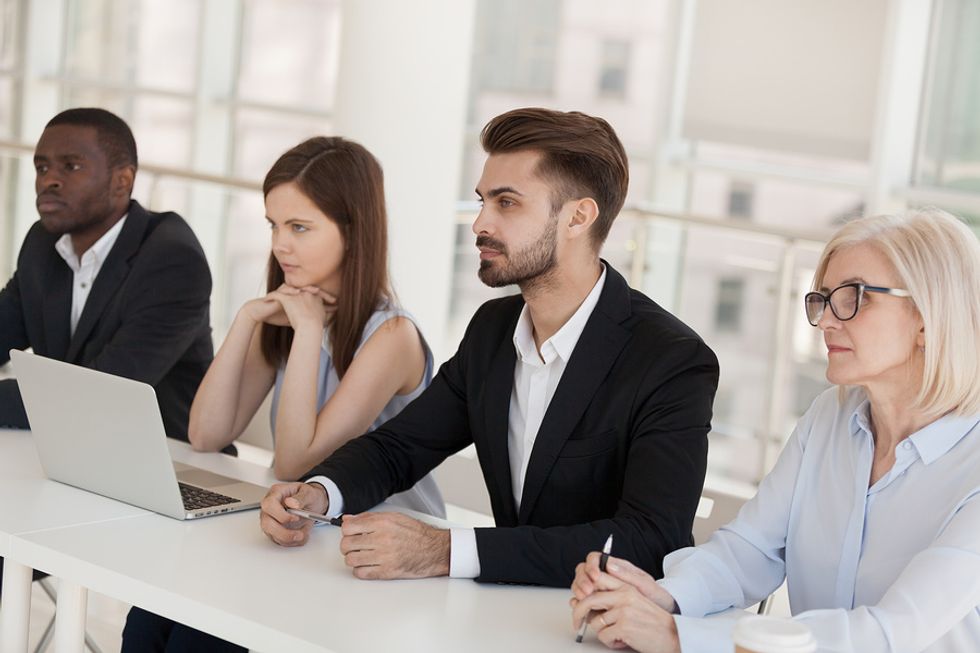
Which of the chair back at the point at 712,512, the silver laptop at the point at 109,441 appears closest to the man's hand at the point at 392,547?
the silver laptop at the point at 109,441

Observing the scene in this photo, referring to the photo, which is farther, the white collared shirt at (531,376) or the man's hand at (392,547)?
the white collared shirt at (531,376)

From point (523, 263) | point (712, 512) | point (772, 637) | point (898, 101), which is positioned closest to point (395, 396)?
point (523, 263)

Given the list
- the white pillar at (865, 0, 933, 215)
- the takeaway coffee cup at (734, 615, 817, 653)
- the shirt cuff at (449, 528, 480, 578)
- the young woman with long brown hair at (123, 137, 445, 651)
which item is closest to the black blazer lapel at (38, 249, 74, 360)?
the young woman with long brown hair at (123, 137, 445, 651)

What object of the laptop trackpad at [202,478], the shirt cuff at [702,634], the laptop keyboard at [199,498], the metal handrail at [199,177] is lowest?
the laptop trackpad at [202,478]

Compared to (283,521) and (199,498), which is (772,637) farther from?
(199,498)

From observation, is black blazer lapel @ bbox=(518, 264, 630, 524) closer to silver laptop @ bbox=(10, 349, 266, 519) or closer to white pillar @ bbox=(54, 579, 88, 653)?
silver laptop @ bbox=(10, 349, 266, 519)

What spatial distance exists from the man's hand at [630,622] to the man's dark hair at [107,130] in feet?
6.56

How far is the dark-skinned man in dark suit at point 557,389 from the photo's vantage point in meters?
2.17

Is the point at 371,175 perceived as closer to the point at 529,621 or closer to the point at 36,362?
the point at 36,362

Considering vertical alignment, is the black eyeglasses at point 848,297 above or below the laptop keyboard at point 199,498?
above

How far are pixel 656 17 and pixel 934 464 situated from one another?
309 inches

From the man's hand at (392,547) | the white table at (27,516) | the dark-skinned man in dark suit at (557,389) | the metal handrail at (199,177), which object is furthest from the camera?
the metal handrail at (199,177)

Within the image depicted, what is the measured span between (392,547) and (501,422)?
513mm

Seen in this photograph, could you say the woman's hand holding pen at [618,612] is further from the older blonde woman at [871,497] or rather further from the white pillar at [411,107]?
the white pillar at [411,107]
